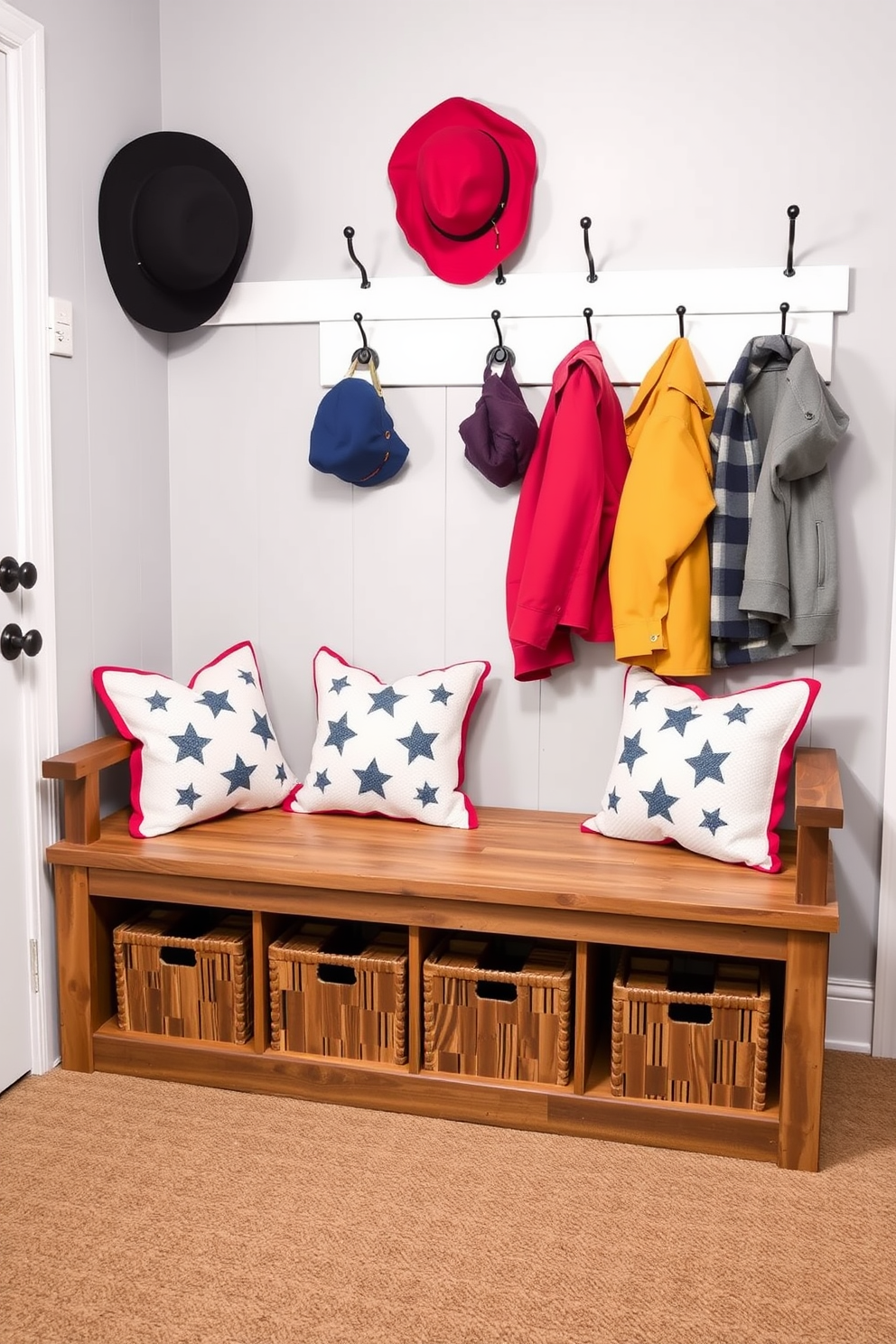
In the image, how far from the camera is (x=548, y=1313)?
5.38 feet

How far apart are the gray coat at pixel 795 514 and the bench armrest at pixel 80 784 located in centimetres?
134

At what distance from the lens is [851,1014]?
8.21 ft

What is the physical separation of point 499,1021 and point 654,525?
1.02m

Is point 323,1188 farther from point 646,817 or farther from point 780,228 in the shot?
point 780,228

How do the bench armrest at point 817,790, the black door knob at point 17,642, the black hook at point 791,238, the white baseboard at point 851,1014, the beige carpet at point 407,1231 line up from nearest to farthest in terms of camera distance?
1. the beige carpet at point 407,1231
2. the bench armrest at point 817,790
3. the black door knob at point 17,642
4. the black hook at point 791,238
5. the white baseboard at point 851,1014

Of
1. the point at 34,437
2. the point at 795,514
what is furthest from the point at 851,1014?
the point at 34,437

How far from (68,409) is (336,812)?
102 centimetres

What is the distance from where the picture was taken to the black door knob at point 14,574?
216 cm

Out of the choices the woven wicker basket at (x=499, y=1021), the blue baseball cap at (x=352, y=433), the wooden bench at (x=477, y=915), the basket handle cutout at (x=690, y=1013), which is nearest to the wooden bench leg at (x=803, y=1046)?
the wooden bench at (x=477, y=915)

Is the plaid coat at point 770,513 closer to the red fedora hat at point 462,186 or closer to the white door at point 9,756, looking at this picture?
the red fedora hat at point 462,186

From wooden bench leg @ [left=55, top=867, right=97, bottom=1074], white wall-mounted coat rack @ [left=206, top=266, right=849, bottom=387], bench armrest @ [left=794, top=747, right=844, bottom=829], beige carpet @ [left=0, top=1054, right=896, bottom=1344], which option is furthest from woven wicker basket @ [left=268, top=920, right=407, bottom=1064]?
white wall-mounted coat rack @ [left=206, top=266, right=849, bottom=387]

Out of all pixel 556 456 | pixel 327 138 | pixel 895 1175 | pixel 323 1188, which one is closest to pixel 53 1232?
pixel 323 1188

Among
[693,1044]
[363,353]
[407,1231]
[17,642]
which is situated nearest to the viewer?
[407,1231]

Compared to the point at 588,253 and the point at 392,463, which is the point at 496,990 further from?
the point at 588,253
